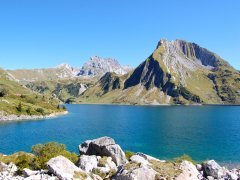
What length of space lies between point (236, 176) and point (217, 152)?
212 feet

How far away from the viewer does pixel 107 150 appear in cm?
5188

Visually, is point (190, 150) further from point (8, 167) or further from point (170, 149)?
point (8, 167)

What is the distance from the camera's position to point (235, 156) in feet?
335

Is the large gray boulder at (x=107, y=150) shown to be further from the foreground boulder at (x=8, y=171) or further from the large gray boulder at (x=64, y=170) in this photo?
the foreground boulder at (x=8, y=171)

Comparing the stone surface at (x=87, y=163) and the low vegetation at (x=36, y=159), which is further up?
the stone surface at (x=87, y=163)

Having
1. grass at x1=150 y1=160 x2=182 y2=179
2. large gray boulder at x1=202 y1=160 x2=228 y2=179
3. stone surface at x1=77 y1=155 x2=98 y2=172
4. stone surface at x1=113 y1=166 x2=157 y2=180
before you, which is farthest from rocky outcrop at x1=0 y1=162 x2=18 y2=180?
large gray boulder at x1=202 y1=160 x2=228 y2=179

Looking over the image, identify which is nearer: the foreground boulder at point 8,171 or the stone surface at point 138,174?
the stone surface at point 138,174

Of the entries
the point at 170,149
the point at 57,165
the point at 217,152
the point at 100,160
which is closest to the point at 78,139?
the point at 170,149

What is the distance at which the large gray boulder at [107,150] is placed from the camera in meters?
50.9

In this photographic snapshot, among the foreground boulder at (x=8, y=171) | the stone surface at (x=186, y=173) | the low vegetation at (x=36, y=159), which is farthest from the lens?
the low vegetation at (x=36, y=159)

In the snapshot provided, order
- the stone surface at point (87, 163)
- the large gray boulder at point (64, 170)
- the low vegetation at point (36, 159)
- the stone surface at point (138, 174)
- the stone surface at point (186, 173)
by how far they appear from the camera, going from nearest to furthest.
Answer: the large gray boulder at point (64, 170) < the stone surface at point (138, 174) < the stone surface at point (186, 173) < the stone surface at point (87, 163) < the low vegetation at point (36, 159)

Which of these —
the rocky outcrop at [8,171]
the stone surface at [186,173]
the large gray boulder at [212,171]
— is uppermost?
the stone surface at [186,173]

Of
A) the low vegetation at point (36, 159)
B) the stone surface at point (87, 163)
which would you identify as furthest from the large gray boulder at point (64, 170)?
the low vegetation at point (36, 159)

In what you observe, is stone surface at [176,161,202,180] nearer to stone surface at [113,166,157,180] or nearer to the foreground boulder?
stone surface at [113,166,157,180]
